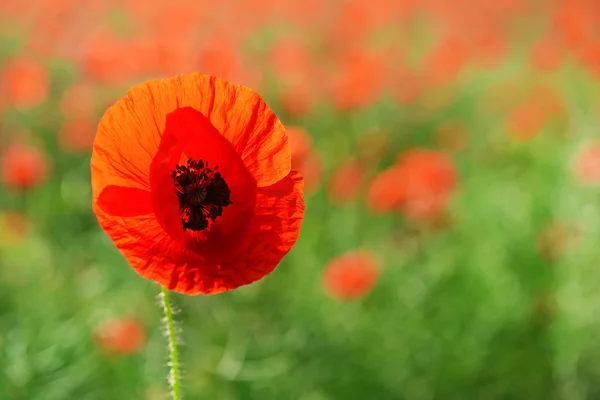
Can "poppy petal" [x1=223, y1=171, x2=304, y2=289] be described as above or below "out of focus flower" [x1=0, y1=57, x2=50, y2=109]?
below

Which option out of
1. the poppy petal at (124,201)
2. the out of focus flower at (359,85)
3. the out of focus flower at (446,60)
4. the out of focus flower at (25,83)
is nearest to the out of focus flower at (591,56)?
the out of focus flower at (446,60)

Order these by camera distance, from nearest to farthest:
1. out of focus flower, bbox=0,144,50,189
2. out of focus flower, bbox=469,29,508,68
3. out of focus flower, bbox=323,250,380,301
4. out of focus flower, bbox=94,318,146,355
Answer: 1. out of focus flower, bbox=94,318,146,355
2. out of focus flower, bbox=323,250,380,301
3. out of focus flower, bbox=0,144,50,189
4. out of focus flower, bbox=469,29,508,68

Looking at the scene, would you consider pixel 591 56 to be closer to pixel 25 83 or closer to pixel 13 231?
pixel 25 83

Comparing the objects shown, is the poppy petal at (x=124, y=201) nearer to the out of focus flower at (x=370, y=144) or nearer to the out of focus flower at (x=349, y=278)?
the out of focus flower at (x=349, y=278)

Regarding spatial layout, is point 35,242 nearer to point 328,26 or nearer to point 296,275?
point 296,275

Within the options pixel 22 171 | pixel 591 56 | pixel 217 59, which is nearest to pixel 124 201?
pixel 22 171

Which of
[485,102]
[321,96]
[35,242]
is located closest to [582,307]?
[35,242]

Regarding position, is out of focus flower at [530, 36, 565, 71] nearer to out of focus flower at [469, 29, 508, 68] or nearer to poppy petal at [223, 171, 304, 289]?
out of focus flower at [469, 29, 508, 68]

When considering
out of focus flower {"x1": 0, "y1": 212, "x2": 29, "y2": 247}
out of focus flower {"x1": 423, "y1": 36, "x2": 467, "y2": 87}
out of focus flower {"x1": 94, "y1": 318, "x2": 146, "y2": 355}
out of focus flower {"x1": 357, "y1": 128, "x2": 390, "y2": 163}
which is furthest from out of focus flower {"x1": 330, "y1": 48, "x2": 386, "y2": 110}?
out of focus flower {"x1": 94, "y1": 318, "x2": 146, "y2": 355}
